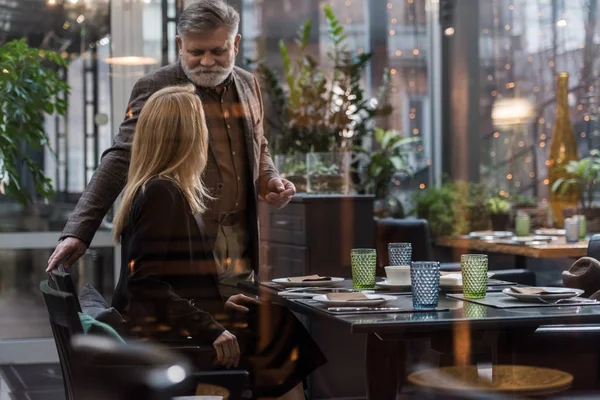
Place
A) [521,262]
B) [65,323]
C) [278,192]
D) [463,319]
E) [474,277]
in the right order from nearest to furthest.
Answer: [65,323] < [463,319] < [474,277] < [278,192] < [521,262]

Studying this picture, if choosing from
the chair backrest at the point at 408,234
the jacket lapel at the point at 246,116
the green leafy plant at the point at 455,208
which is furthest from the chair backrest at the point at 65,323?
the green leafy plant at the point at 455,208

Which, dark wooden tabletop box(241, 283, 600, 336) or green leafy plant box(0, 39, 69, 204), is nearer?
dark wooden tabletop box(241, 283, 600, 336)

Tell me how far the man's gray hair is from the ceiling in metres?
1.82

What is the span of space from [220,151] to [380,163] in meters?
3.93

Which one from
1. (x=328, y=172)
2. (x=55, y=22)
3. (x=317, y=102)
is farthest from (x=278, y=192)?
(x=317, y=102)

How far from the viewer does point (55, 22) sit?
4910mm

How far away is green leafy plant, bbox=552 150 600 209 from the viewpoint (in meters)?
6.11

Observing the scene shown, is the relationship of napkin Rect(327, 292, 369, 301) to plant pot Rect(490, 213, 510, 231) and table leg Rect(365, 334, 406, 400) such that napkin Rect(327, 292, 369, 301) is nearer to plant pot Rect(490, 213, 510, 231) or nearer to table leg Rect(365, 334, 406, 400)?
table leg Rect(365, 334, 406, 400)

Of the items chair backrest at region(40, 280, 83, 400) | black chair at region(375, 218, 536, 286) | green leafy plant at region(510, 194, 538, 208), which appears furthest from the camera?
green leafy plant at region(510, 194, 538, 208)

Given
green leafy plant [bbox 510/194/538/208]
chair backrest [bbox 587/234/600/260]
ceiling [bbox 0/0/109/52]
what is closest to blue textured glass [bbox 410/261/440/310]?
chair backrest [bbox 587/234/600/260]

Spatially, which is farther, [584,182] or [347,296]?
[584,182]

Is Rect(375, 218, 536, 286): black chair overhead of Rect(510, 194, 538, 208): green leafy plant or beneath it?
beneath

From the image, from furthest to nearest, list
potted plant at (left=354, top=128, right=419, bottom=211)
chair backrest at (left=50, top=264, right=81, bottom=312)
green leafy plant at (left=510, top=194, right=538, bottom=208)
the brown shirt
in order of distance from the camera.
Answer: potted plant at (left=354, top=128, right=419, bottom=211) < green leafy plant at (left=510, top=194, right=538, bottom=208) < the brown shirt < chair backrest at (left=50, top=264, right=81, bottom=312)

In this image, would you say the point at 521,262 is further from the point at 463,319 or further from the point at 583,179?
the point at 463,319
